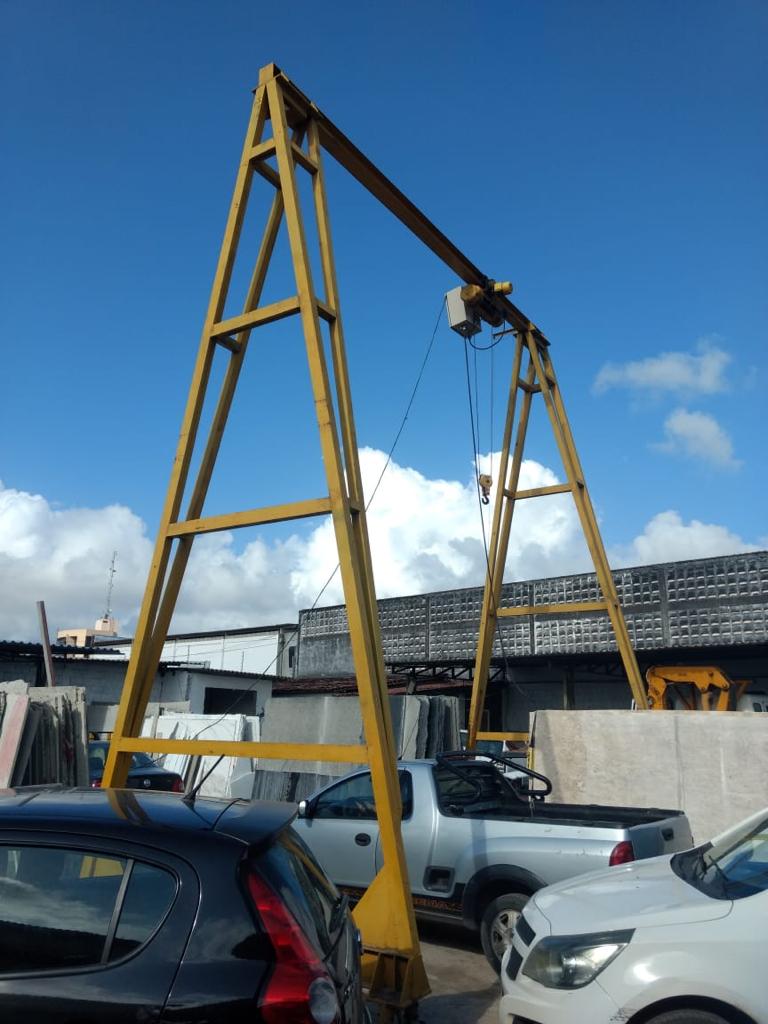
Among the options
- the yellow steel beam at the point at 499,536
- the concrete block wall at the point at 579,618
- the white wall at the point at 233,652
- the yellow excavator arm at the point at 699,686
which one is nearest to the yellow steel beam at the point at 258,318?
the yellow steel beam at the point at 499,536

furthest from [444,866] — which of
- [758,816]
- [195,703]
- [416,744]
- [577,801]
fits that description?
[195,703]

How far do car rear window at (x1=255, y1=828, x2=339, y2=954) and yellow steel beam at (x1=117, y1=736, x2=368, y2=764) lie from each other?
204 centimetres

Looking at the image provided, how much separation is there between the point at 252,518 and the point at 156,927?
4262 mm

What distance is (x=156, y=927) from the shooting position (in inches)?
96.2

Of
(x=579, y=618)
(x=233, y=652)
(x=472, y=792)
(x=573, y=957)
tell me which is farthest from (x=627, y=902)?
(x=233, y=652)

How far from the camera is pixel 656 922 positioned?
338cm

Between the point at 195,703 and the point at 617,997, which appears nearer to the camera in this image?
the point at 617,997

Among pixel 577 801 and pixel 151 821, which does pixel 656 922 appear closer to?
pixel 151 821

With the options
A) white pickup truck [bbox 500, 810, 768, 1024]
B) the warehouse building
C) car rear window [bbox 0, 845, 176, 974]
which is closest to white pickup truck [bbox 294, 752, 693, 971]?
white pickup truck [bbox 500, 810, 768, 1024]

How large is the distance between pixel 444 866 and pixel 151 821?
4.20m

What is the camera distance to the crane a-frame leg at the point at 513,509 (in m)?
12.1

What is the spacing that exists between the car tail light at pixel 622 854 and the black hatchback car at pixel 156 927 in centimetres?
324

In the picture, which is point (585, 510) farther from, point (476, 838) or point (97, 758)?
point (97, 758)

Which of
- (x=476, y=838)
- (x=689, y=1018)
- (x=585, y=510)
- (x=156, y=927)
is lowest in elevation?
(x=689, y=1018)
